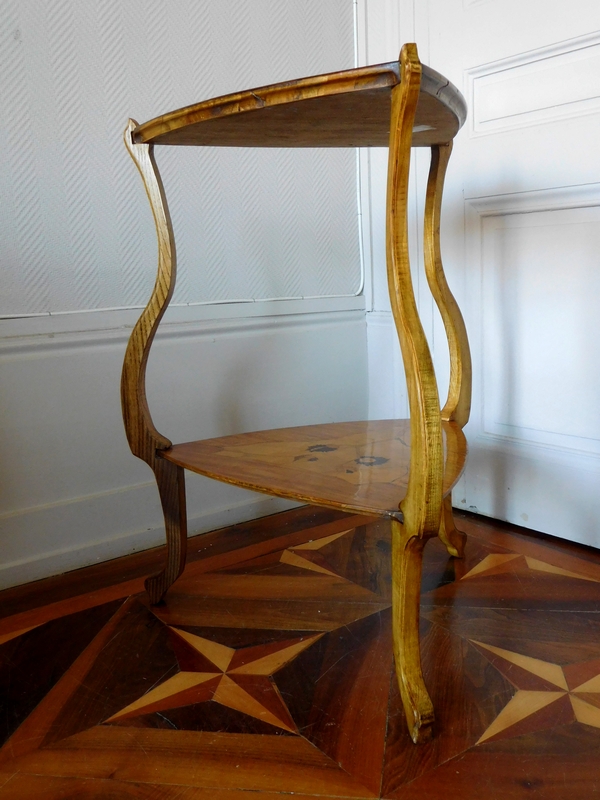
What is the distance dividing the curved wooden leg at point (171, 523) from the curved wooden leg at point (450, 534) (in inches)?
15.9

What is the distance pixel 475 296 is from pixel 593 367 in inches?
10.1

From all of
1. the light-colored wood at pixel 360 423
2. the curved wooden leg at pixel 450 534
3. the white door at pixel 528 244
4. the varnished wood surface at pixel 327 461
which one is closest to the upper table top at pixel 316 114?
the light-colored wood at pixel 360 423

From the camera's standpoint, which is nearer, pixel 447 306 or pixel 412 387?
pixel 412 387

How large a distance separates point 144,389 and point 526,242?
0.70 meters

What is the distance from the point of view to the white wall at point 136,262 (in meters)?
1.08

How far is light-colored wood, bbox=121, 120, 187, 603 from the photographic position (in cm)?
87

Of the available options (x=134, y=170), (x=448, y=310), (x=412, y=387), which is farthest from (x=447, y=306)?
(x=134, y=170)

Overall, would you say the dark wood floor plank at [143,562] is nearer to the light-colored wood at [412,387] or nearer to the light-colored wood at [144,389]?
the light-colored wood at [144,389]

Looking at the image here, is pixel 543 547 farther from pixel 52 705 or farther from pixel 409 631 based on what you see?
pixel 52 705

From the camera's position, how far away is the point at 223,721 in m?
0.74

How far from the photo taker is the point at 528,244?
1.17m

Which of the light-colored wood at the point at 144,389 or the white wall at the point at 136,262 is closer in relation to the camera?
the light-colored wood at the point at 144,389

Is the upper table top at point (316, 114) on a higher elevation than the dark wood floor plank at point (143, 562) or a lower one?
higher

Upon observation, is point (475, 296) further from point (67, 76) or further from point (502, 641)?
point (67, 76)
